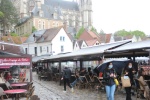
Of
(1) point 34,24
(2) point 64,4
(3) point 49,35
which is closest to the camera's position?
(3) point 49,35

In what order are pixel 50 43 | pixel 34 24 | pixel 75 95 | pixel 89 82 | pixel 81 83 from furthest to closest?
1. pixel 34 24
2. pixel 50 43
3. pixel 81 83
4. pixel 89 82
5. pixel 75 95

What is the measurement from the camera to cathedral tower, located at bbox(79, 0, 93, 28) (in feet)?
370

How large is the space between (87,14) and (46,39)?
63.6 metres

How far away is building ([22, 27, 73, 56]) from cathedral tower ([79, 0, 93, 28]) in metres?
56.6

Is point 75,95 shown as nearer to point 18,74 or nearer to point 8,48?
point 18,74

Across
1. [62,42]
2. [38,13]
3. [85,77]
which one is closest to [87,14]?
[38,13]

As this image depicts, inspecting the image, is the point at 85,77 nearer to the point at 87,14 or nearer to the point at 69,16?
the point at 69,16

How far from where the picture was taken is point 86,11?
114312 mm

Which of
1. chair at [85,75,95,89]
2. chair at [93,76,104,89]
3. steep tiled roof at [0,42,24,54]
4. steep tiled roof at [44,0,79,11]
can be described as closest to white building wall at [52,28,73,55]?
steep tiled roof at [0,42,24,54]

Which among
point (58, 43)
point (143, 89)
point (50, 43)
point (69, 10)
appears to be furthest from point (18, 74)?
point (69, 10)

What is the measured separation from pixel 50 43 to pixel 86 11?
65.3 meters

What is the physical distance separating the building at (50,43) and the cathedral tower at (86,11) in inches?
2230

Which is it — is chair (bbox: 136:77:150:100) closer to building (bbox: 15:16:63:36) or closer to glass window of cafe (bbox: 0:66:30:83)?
glass window of cafe (bbox: 0:66:30:83)

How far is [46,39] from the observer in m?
53.6
